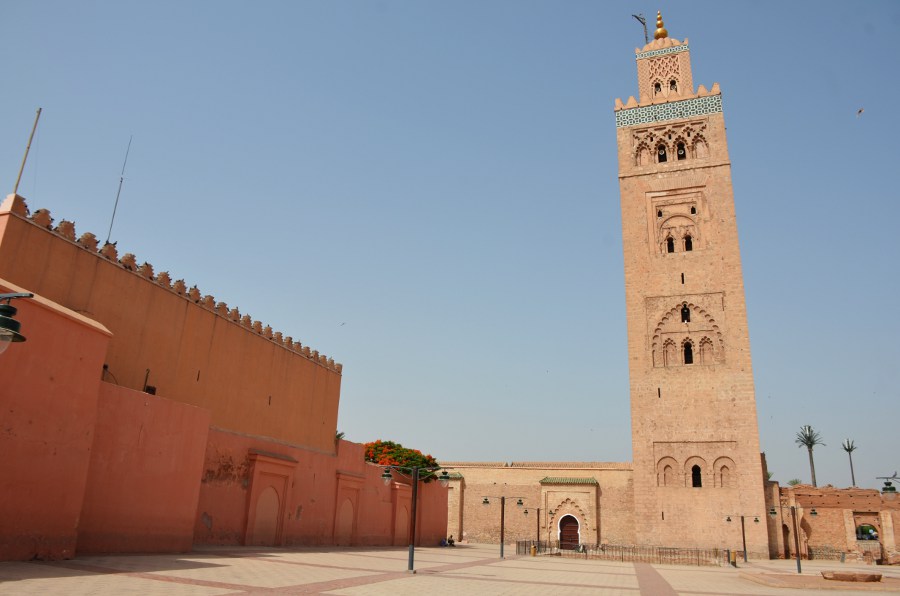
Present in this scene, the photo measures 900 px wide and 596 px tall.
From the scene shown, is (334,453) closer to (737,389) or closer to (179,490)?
(179,490)

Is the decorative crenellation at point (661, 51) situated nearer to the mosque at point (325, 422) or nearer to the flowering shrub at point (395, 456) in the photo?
the mosque at point (325, 422)

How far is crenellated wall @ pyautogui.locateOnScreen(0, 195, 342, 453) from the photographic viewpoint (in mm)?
11391

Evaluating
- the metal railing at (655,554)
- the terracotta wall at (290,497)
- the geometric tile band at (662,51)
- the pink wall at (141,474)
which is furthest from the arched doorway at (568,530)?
the geometric tile band at (662,51)

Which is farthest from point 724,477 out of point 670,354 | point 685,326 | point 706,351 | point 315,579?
point 315,579

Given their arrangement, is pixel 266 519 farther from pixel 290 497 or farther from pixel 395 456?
pixel 395 456

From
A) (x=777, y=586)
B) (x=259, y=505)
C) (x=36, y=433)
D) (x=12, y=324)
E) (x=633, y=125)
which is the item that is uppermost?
(x=633, y=125)

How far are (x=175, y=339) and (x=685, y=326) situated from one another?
2094cm

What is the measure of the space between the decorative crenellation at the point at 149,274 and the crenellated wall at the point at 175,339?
23 millimetres

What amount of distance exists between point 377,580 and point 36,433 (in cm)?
531

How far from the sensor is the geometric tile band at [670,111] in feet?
98.8

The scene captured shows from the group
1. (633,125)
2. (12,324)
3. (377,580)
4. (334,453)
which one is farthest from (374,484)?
(633,125)

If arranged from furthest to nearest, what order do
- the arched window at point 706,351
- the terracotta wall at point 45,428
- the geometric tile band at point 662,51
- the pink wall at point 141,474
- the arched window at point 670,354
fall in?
the geometric tile band at point 662,51
the arched window at point 670,354
the arched window at point 706,351
the pink wall at point 141,474
the terracotta wall at point 45,428

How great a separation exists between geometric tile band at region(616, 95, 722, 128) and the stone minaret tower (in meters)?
0.05

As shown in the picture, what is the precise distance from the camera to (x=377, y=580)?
9.75 meters
